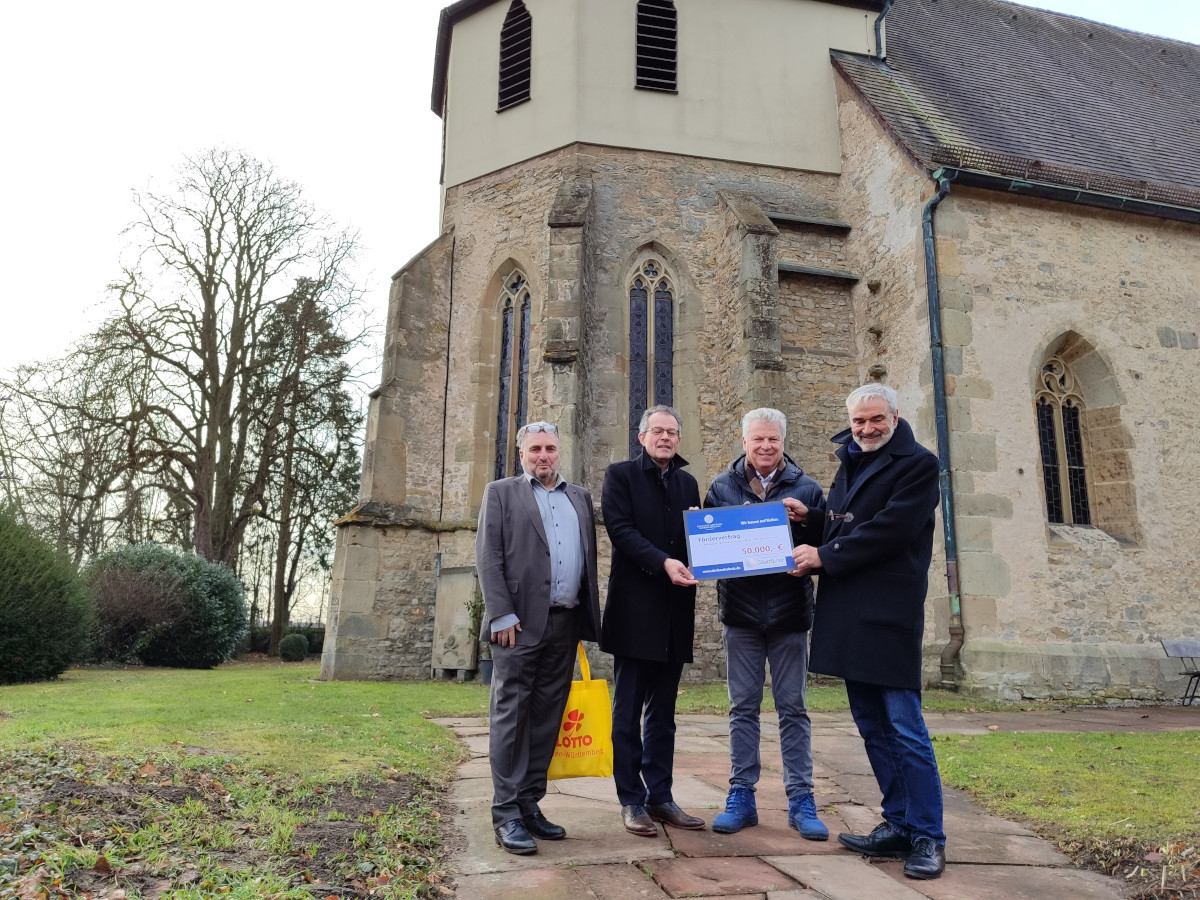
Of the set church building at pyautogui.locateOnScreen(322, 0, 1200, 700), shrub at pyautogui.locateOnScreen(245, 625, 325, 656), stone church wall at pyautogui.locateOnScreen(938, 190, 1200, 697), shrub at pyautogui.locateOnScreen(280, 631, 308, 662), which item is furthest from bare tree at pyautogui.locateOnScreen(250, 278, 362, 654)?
stone church wall at pyautogui.locateOnScreen(938, 190, 1200, 697)

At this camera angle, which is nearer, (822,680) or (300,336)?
(822,680)

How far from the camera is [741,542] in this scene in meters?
3.75

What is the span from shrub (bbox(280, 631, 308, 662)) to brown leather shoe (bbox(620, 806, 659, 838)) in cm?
2155

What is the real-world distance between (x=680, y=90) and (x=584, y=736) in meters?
12.2

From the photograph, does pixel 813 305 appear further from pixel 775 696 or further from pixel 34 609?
pixel 34 609

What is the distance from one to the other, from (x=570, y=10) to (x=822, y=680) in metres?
10.8

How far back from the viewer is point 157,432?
19344 mm

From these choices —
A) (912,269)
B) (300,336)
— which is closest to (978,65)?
(912,269)

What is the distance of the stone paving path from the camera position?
2.89 metres

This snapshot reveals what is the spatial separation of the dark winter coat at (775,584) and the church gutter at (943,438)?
19.9 feet

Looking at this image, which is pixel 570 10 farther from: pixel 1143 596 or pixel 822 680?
pixel 1143 596

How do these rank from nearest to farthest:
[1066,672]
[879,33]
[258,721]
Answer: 1. [258,721]
2. [1066,672]
3. [879,33]

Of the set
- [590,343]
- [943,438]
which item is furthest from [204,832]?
[590,343]

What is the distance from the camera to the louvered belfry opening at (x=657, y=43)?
546 inches
